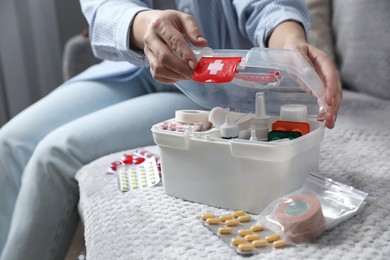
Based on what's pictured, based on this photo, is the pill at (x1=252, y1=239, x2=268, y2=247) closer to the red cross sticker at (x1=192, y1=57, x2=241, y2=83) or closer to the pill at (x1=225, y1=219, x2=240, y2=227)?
the pill at (x1=225, y1=219, x2=240, y2=227)

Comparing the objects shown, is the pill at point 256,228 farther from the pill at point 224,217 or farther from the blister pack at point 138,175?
the blister pack at point 138,175

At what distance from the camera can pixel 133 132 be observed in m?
0.74

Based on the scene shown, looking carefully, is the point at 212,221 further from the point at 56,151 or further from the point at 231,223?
the point at 56,151

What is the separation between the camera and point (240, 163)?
468 millimetres

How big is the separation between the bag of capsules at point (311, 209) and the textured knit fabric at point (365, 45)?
18.3 inches

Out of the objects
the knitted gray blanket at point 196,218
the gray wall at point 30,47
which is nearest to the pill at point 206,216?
the knitted gray blanket at point 196,218

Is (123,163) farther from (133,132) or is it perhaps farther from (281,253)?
(281,253)

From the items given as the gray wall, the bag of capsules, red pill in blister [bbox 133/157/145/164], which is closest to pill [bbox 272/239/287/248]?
the bag of capsules

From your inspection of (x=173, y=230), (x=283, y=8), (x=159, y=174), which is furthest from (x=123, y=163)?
(x=283, y=8)

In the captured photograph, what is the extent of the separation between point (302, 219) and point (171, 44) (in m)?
0.23

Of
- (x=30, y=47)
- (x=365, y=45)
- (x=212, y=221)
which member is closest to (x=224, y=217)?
(x=212, y=221)

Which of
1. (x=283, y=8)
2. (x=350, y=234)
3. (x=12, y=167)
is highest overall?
(x=283, y=8)

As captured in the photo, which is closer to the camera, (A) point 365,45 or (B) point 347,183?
(B) point 347,183

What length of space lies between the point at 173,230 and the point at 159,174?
0.14 m
